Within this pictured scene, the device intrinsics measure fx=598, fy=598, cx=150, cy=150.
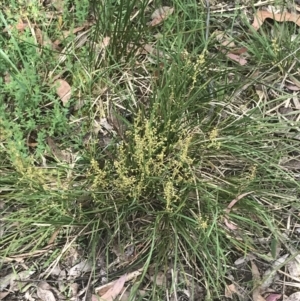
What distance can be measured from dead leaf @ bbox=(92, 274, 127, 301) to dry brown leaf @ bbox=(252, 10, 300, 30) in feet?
4.41

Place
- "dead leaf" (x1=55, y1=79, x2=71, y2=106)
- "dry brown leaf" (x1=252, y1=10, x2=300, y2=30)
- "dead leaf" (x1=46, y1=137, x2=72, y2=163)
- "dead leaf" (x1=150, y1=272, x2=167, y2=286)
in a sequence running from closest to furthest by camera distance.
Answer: "dead leaf" (x1=150, y1=272, x2=167, y2=286) → "dead leaf" (x1=46, y1=137, x2=72, y2=163) → "dead leaf" (x1=55, y1=79, x2=71, y2=106) → "dry brown leaf" (x1=252, y1=10, x2=300, y2=30)

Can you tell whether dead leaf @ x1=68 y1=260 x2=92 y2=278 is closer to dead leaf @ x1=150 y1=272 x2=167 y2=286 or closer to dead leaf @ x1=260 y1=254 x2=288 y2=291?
dead leaf @ x1=150 y1=272 x2=167 y2=286

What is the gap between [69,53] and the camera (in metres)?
2.65

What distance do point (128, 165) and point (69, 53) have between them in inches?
25.4

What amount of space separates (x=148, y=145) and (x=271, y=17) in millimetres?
1065

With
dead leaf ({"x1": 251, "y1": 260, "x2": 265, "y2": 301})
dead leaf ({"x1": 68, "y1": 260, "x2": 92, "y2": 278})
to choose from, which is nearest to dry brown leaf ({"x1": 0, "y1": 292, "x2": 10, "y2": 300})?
dead leaf ({"x1": 68, "y1": 260, "x2": 92, "y2": 278})

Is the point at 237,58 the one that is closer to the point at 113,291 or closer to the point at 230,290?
the point at 230,290

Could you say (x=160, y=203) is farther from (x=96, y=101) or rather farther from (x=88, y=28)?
(x=88, y=28)

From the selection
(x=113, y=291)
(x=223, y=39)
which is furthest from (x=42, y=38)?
(x=113, y=291)

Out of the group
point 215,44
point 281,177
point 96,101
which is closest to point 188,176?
point 281,177

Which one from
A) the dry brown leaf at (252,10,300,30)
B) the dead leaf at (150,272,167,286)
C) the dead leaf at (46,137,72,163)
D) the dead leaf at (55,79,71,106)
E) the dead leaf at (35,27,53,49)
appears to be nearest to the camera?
the dead leaf at (150,272,167,286)

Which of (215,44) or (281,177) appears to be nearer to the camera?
(281,177)

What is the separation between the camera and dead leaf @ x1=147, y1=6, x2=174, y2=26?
2.78m

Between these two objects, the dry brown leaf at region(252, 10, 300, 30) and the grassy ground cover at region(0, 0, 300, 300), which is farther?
the dry brown leaf at region(252, 10, 300, 30)
